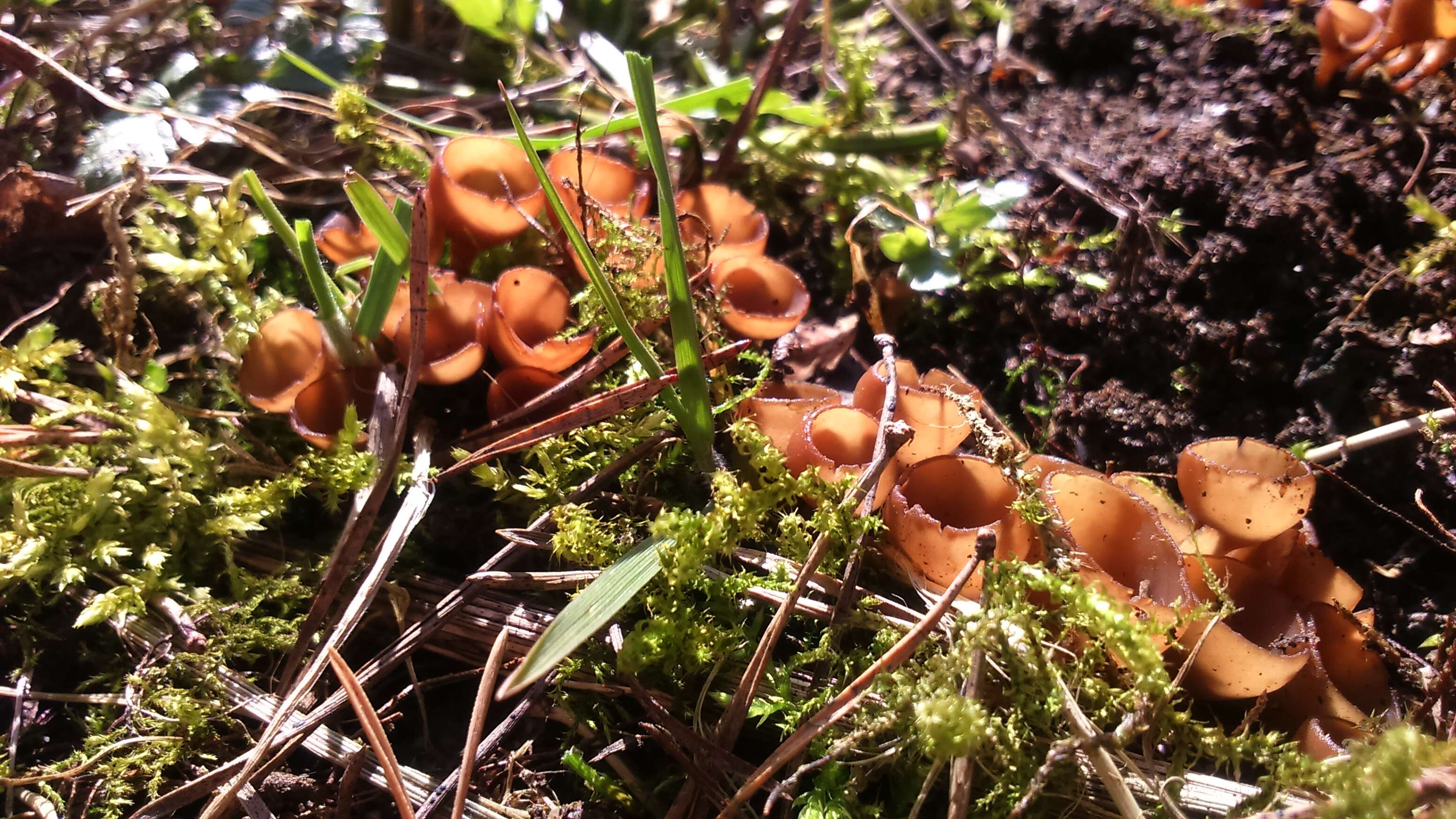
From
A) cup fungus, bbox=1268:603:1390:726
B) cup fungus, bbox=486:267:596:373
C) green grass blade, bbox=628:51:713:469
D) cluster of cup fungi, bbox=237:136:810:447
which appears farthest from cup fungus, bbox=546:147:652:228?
cup fungus, bbox=1268:603:1390:726

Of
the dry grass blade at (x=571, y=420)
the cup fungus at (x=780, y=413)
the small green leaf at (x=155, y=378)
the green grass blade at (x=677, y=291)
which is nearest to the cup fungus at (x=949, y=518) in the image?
the cup fungus at (x=780, y=413)

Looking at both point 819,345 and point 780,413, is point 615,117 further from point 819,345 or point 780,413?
point 780,413

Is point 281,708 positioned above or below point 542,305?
below

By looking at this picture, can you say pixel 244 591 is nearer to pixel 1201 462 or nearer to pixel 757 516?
pixel 757 516

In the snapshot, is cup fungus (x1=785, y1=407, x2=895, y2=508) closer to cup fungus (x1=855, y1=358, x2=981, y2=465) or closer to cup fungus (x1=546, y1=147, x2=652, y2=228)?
cup fungus (x1=855, y1=358, x2=981, y2=465)

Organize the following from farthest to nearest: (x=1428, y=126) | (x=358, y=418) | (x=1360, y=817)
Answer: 1. (x=1428, y=126)
2. (x=358, y=418)
3. (x=1360, y=817)

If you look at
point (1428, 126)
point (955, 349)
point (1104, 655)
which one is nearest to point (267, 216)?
point (955, 349)

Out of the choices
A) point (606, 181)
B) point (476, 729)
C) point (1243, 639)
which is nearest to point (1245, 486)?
point (1243, 639)

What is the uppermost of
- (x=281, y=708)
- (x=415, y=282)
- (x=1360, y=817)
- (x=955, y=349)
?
(x=415, y=282)
